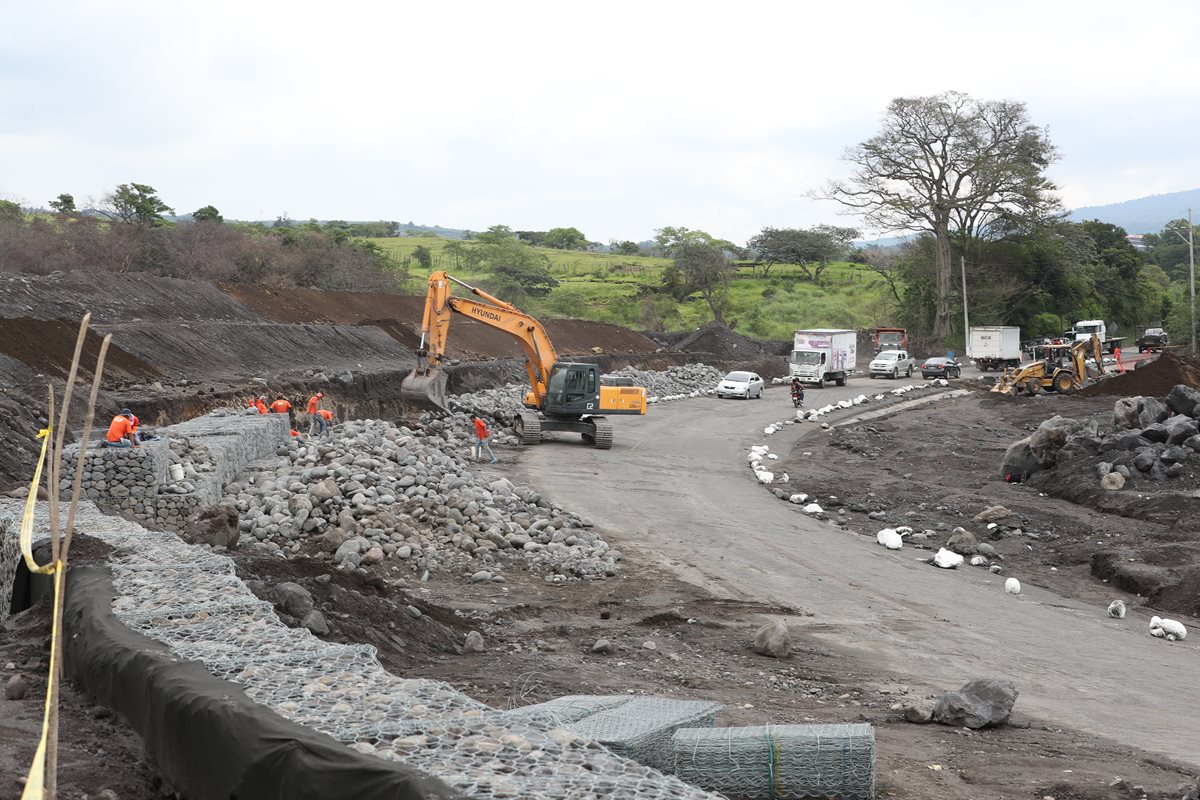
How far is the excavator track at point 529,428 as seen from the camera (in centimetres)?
3009

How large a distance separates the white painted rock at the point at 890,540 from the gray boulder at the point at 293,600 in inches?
481

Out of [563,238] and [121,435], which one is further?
[563,238]

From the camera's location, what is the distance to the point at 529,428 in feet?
98.7

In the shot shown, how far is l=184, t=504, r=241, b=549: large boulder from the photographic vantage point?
15.2 meters

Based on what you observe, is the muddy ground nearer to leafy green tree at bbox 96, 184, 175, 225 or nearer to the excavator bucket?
the excavator bucket

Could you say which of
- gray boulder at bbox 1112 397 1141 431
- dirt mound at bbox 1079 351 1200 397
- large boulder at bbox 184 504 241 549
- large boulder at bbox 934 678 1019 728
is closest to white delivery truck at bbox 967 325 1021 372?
dirt mound at bbox 1079 351 1200 397

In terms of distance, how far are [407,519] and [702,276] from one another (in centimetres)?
7178

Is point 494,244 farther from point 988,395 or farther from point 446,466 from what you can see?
point 446,466

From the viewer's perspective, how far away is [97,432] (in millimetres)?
20156

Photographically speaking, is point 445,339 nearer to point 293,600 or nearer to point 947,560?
point 947,560

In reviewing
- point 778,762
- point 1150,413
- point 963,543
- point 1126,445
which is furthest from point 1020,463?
point 778,762

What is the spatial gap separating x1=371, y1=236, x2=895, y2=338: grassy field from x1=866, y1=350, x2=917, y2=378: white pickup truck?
26.3 metres

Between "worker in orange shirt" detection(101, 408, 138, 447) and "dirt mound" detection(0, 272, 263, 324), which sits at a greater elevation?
"dirt mound" detection(0, 272, 263, 324)

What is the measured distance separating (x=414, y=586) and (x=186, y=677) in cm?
841
